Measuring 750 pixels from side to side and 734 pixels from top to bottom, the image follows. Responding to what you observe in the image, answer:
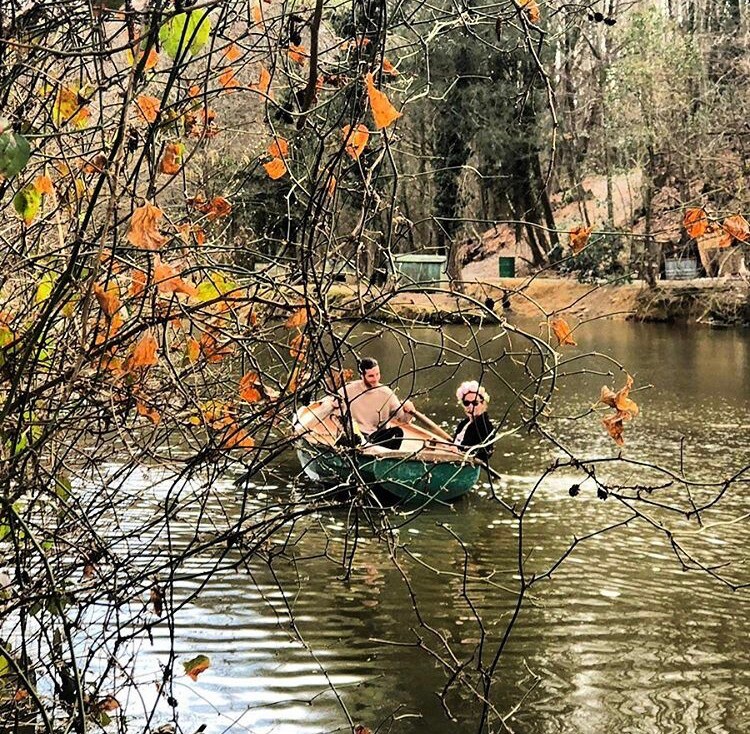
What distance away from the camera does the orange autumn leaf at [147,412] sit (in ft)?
10.8

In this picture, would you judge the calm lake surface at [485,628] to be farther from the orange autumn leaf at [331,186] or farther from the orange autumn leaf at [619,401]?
the orange autumn leaf at [331,186]

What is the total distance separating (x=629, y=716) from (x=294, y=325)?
436cm

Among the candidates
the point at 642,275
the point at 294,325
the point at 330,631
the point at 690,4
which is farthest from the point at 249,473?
the point at 690,4

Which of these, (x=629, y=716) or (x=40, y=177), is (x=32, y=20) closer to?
(x=40, y=177)

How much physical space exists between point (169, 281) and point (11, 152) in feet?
2.27

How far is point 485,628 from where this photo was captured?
7859mm

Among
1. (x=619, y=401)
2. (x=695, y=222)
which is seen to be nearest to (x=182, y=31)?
(x=619, y=401)

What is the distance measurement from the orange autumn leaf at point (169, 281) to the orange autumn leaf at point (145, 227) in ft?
1.01

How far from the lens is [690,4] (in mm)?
39062

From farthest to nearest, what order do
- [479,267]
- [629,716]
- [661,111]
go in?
[479,267] < [661,111] < [629,716]

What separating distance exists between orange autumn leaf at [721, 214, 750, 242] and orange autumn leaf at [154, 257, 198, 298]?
150 cm

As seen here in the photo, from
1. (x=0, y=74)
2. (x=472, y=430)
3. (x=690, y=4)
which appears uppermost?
(x=690, y=4)

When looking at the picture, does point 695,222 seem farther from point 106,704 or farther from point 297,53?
point 106,704

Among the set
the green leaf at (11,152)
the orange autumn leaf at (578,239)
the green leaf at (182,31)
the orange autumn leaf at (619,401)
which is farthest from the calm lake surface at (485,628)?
the green leaf at (11,152)
